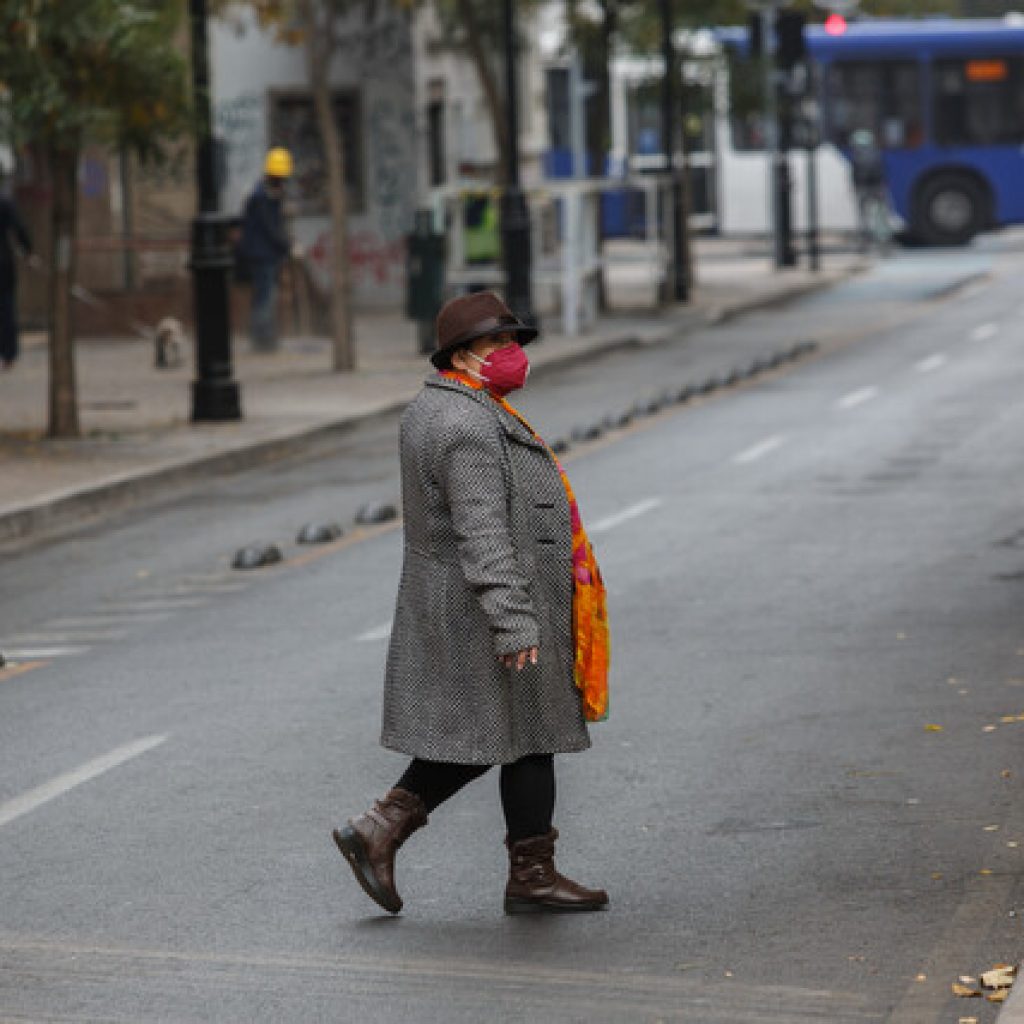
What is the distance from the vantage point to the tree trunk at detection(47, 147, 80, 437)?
20.7 meters

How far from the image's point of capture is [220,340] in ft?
72.0

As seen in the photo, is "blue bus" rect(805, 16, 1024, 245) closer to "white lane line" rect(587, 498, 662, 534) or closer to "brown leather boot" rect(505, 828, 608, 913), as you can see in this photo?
"white lane line" rect(587, 498, 662, 534)

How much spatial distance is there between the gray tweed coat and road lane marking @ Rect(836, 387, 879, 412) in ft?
51.2

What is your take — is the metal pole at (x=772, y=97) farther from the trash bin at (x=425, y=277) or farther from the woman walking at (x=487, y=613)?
the woman walking at (x=487, y=613)

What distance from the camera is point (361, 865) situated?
7293mm

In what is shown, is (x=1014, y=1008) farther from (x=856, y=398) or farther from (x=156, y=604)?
(x=856, y=398)

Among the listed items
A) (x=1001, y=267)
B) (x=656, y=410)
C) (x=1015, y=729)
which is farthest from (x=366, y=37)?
(x=1015, y=729)

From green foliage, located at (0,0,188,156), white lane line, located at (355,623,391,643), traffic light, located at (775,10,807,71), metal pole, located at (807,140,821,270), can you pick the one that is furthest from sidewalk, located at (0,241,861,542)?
metal pole, located at (807,140,821,270)

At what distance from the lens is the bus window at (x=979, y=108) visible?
48.6 m

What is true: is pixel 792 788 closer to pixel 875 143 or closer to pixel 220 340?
pixel 220 340

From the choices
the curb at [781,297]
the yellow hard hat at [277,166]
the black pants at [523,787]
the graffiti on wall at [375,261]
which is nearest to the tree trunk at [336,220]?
the yellow hard hat at [277,166]

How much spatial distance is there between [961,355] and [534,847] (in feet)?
68.6

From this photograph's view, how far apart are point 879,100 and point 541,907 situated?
4301 centimetres

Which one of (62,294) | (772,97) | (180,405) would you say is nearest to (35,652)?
(62,294)
